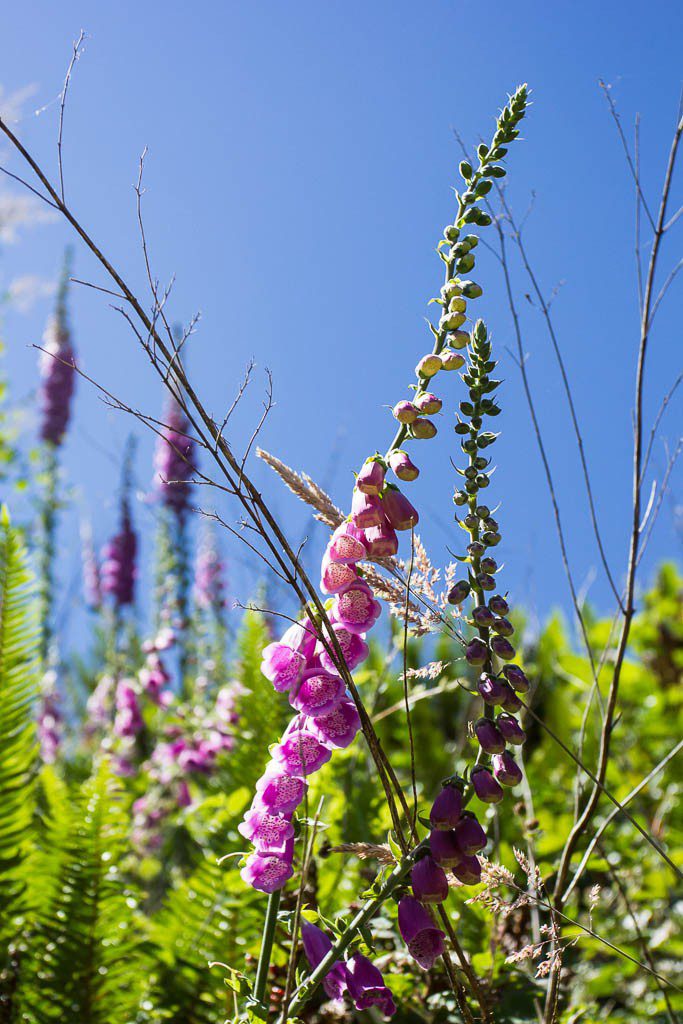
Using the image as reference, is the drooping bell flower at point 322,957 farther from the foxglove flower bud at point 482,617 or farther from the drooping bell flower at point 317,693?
the foxglove flower bud at point 482,617

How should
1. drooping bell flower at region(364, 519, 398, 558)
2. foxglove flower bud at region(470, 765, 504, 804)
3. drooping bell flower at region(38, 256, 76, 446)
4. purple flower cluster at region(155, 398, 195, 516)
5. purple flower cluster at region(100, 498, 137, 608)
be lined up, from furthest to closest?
drooping bell flower at region(38, 256, 76, 446), purple flower cluster at region(100, 498, 137, 608), purple flower cluster at region(155, 398, 195, 516), drooping bell flower at region(364, 519, 398, 558), foxglove flower bud at region(470, 765, 504, 804)

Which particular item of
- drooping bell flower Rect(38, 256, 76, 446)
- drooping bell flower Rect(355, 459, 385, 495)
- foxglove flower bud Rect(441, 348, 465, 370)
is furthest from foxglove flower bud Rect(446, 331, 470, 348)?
drooping bell flower Rect(38, 256, 76, 446)

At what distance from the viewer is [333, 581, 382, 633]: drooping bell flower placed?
2.78 ft

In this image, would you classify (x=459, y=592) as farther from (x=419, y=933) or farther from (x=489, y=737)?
(x=419, y=933)

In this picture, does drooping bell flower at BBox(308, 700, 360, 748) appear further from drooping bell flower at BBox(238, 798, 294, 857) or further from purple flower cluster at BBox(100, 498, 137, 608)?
purple flower cluster at BBox(100, 498, 137, 608)

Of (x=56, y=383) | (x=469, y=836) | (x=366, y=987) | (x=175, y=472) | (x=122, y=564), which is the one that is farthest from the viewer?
(x=56, y=383)

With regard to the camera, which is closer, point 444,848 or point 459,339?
point 444,848

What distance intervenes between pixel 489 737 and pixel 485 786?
4 centimetres

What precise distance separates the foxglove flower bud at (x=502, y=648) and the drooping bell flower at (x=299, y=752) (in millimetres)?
192

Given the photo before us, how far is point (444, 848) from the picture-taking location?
28.8 inches

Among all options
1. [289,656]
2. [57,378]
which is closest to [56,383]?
[57,378]

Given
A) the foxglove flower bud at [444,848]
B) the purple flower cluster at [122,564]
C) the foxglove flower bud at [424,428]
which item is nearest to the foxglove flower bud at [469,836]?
the foxglove flower bud at [444,848]

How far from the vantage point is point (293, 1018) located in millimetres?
795

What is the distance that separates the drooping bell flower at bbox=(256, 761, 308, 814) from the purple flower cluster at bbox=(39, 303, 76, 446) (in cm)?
530
